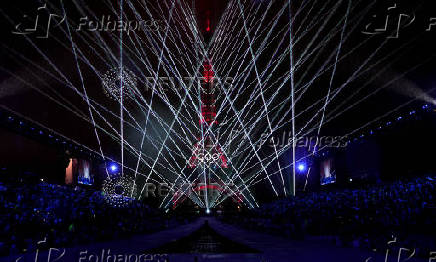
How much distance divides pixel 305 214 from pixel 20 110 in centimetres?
1543

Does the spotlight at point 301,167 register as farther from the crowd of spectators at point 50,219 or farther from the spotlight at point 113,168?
the crowd of spectators at point 50,219

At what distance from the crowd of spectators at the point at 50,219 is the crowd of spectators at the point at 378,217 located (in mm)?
8895

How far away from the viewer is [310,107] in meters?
29.0

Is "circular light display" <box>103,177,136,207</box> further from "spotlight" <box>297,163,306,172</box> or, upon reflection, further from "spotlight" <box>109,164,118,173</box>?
"spotlight" <box>297,163,306,172</box>

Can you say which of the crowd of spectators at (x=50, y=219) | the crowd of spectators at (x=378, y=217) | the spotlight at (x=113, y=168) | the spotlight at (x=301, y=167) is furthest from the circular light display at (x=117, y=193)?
the spotlight at (x=301, y=167)

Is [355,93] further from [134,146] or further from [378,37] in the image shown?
[134,146]

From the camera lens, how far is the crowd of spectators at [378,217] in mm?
10023

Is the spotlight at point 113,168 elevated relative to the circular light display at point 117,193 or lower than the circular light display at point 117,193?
elevated

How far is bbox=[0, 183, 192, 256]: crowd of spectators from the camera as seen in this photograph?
11.6m

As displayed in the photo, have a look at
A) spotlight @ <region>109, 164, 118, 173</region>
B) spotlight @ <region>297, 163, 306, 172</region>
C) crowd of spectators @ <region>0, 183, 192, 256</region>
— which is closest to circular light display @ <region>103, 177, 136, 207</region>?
crowd of spectators @ <region>0, 183, 192, 256</region>

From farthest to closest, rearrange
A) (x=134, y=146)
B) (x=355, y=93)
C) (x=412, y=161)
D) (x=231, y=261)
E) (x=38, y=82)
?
(x=134, y=146) < (x=355, y=93) < (x=38, y=82) < (x=412, y=161) < (x=231, y=261)

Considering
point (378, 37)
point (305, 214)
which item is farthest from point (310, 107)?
point (305, 214)

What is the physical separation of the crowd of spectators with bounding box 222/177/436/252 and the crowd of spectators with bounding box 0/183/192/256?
889 cm

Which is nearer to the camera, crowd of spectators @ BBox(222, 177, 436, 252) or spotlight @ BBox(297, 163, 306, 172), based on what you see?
crowd of spectators @ BBox(222, 177, 436, 252)
